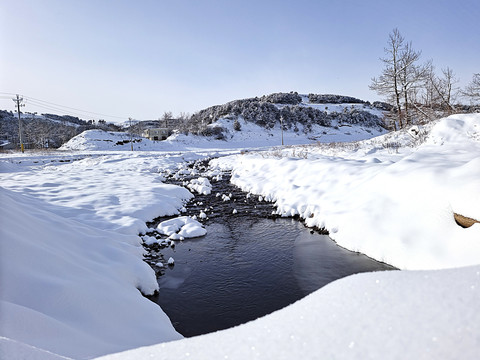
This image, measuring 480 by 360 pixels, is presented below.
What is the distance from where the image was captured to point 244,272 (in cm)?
525

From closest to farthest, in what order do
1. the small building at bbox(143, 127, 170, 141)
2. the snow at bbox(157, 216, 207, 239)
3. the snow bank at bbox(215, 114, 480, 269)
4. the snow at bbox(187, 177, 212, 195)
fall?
1. the snow bank at bbox(215, 114, 480, 269)
2. the snow at bbox(157, 216, 207, 239)
3. the snow at bbox(187, 177, 212, 195)
4. the small building at bbox(143, 127, 170, 141)

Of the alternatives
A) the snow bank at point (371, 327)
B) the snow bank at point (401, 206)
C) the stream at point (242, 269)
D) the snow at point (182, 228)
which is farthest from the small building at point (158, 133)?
the snow bank at point (371, 327)

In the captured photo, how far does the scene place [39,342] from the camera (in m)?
1.79

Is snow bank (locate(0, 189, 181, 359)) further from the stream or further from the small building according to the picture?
the small building

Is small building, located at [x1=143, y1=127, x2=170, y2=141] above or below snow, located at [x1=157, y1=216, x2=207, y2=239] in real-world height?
above

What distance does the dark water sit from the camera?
162 inches

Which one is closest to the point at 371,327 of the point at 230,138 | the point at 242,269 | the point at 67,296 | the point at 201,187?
the point at 67,296

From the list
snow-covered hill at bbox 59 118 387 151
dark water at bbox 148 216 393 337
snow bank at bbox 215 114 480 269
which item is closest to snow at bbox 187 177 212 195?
snow bank at bbox 215 114 480 269

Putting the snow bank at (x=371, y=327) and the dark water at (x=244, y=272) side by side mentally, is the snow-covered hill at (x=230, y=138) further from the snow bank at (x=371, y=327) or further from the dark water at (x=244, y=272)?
the snow bank at (x=371, y=327)

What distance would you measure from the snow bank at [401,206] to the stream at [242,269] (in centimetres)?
44

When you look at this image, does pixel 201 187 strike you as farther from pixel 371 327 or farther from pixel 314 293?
pixel 371 327

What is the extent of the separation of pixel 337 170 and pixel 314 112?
5916 cm

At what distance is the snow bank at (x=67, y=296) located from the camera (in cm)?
192

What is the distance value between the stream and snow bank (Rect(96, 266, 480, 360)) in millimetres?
2664
